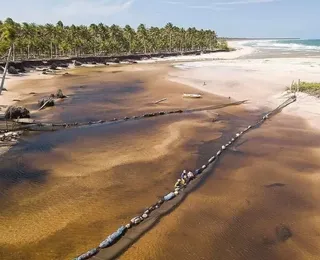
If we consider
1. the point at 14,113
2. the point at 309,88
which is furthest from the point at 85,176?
the point at 309,88

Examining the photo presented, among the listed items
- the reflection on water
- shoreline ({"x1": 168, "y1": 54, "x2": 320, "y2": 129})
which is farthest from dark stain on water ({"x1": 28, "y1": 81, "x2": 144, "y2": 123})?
shoreline ({"x1": 168, "y1": 54, "x2": 320, "y2": 129})

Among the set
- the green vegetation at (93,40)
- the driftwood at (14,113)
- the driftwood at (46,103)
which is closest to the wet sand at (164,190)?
the driftwood at (14,113)

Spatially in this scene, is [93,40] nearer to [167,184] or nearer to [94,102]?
[94,102]

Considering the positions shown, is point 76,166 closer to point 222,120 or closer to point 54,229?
point 54,229

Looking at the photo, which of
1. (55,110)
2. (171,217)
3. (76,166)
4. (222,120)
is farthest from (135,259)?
(55,110)

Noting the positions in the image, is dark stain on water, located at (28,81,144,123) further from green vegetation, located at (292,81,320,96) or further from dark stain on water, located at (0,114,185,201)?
green vegetation, located at (292,81,320,96)

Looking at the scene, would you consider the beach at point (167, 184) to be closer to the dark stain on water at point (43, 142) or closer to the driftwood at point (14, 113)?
the dark stain on water at point (43, 142)
